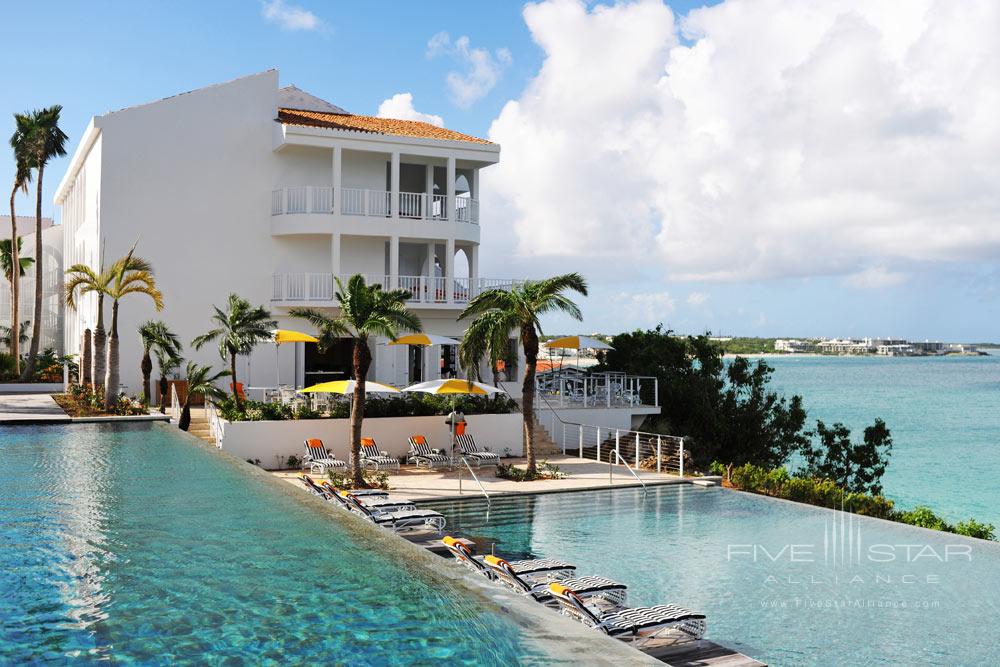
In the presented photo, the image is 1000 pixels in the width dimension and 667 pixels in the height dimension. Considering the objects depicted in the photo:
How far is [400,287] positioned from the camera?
3086 centimetres

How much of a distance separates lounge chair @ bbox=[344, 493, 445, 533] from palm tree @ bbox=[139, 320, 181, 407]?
46.4 ft

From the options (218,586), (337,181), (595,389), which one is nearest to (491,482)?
(595,389)

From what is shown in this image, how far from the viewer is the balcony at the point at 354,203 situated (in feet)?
101

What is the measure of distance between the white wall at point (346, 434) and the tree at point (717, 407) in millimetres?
7467

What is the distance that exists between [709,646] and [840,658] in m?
1.42

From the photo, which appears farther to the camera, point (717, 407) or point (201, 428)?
point (717, 407)

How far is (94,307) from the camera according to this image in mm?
32500

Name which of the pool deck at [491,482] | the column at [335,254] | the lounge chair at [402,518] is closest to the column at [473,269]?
the column at [335,254]

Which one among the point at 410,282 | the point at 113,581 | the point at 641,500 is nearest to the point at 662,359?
the point at 410,282

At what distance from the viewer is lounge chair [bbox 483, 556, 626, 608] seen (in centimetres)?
1035

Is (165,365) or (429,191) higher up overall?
(429,191)

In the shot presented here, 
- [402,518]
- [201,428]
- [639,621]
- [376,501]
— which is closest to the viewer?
[639,621]

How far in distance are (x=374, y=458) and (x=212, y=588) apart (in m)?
11.6

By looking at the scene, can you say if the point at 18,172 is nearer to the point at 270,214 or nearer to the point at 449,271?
the point at 270,214
